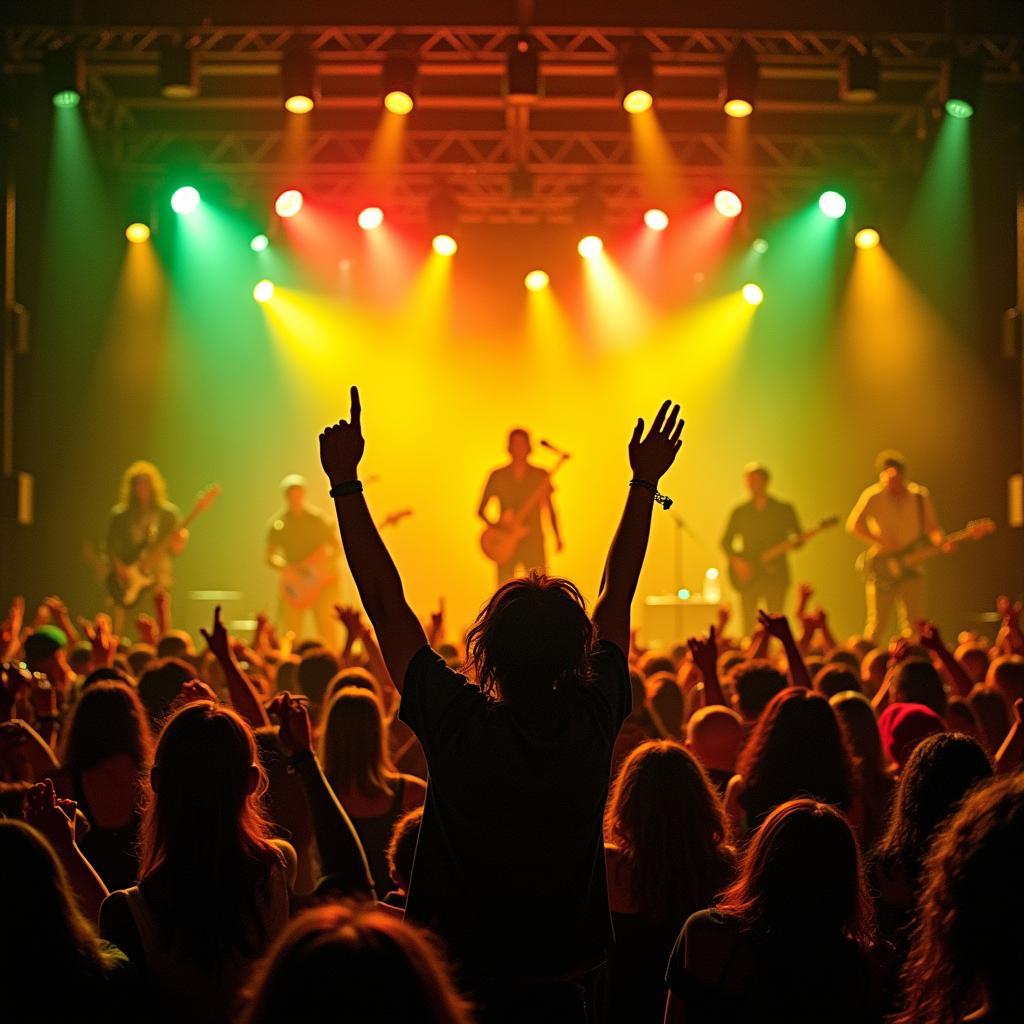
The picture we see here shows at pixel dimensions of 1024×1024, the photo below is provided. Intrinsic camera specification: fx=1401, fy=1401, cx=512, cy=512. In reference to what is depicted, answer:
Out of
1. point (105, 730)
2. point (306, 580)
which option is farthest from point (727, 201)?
point (105, 730)

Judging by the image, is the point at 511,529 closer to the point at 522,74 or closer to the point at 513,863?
the point at 522,74

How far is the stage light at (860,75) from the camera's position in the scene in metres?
11.2

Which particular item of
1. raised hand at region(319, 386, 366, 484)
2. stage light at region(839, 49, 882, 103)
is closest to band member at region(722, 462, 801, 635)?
stage light at region(839, 49, 882, 103)

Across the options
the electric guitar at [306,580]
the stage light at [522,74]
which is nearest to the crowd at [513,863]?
the stage light at [522,74]

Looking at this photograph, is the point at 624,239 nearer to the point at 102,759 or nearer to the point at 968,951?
the point at 102,759

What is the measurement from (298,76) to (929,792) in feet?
31.4

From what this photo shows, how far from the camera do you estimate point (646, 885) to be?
301cm

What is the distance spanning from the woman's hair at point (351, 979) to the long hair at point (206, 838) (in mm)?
930

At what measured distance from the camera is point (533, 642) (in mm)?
2312

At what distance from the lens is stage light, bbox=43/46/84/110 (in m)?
11.4

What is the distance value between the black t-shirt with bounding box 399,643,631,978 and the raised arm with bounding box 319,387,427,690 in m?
0.11

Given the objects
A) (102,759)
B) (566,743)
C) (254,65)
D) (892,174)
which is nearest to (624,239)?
(892,174)

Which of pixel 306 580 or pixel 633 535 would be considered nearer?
pixel 633 535

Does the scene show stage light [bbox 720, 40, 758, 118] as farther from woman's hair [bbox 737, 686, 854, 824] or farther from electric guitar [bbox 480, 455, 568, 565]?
woman's hair [bbox 737, 686, 854, 824]
